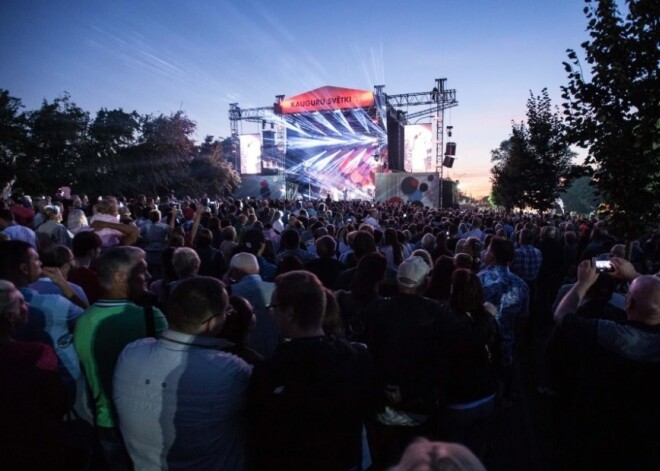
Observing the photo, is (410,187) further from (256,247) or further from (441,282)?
(441,282)

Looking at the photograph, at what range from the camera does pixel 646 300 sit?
2.54m

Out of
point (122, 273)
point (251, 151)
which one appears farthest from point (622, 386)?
point (251, 151)

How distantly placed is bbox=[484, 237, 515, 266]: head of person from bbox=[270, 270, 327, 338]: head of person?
3.03 meters

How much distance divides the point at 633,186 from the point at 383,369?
396cm

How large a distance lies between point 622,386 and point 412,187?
32784mm

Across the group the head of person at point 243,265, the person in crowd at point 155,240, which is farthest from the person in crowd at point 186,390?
the person in crowd at point 155,240

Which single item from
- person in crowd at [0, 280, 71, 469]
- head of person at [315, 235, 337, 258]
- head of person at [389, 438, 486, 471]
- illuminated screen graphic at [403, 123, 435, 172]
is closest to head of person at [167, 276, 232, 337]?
person in crowd at [0, 280, 71, 469]

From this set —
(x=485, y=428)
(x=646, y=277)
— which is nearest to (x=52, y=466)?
(x=485, y=428)

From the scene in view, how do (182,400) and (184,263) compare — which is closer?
(182,400)

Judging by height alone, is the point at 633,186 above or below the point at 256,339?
above

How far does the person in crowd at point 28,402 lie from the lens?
77.5 inches

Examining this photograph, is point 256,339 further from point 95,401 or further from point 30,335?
point 30,335

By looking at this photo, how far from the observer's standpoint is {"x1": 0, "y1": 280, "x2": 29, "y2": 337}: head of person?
214cm

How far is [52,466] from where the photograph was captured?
6.91 ft
